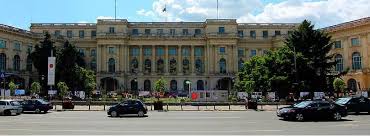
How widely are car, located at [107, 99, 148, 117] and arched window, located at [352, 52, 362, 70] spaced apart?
68618 mm

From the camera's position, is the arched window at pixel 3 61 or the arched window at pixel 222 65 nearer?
the arched window at pixel 3 61

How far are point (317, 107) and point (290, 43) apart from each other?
4274 centimetres

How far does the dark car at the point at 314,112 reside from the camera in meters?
33.2

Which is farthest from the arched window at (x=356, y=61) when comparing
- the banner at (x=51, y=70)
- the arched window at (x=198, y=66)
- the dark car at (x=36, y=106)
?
the dark car at (x=36, y=106)

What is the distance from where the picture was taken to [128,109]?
133 feet

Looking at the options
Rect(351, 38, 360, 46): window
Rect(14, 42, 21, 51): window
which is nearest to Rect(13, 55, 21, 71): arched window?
Rect(14, 42, 21, 51): window

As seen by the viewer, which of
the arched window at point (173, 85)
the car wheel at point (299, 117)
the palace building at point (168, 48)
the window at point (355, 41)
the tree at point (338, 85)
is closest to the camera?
the car wheel at point (299, 117)

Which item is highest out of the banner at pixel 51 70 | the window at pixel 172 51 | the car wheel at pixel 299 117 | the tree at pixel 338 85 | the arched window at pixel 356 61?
the window at pixel 172 51

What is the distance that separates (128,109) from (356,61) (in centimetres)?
6982

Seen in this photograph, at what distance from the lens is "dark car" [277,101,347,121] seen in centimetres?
3316

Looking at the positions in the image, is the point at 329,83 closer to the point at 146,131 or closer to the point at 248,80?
the point at 248,80

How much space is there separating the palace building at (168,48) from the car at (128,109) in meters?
78.0

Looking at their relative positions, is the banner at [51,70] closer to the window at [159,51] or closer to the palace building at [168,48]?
the palace building at [168,48]

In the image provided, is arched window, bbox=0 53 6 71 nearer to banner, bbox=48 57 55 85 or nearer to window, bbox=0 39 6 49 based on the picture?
window, bbox=0 39 6 49
